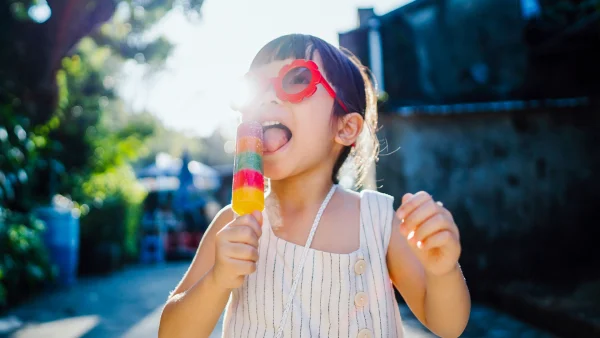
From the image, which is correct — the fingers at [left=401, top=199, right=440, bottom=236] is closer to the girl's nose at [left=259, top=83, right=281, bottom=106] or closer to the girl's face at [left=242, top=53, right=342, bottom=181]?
the girl's face at [left=242, top=53, right=342, bottom=181]

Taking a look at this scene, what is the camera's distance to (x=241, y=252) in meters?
1.25

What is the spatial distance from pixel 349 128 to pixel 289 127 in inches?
13.1

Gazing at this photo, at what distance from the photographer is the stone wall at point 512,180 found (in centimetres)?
669

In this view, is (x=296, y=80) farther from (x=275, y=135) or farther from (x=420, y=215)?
(x=420, y=215)

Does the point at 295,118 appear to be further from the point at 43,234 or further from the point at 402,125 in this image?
the point at 43,234

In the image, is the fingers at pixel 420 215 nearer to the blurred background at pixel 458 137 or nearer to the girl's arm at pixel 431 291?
the girl's arm at pixel 431 291

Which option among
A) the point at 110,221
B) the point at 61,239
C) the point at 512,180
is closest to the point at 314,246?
the point at 512,180

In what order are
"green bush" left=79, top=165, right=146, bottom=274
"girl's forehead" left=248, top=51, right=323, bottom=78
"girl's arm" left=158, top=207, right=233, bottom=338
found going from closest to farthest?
1. "girl's arm" left=158, top=207, right=233, bottom=338
2. "girl's forehead" left=248, top=51, right=323, bottom=78
3. "green bush" left=79, top=165, right=146, bottom=274

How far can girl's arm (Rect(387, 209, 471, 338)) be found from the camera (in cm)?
142

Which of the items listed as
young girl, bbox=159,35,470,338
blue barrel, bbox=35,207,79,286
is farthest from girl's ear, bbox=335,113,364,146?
blue barrel, bbox=35,207,79,286

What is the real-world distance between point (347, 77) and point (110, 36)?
1053cm

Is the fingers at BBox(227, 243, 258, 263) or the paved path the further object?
the paved path

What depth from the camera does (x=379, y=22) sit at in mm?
7254

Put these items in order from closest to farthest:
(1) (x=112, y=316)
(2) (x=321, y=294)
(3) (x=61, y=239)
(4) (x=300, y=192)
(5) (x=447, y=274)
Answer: (5) (x=447, y=274) < (2) (x=321, y=294) < (4) (x=300, y=192) < (1) (x=112, y=316) < (3) (x=61, y=239)
